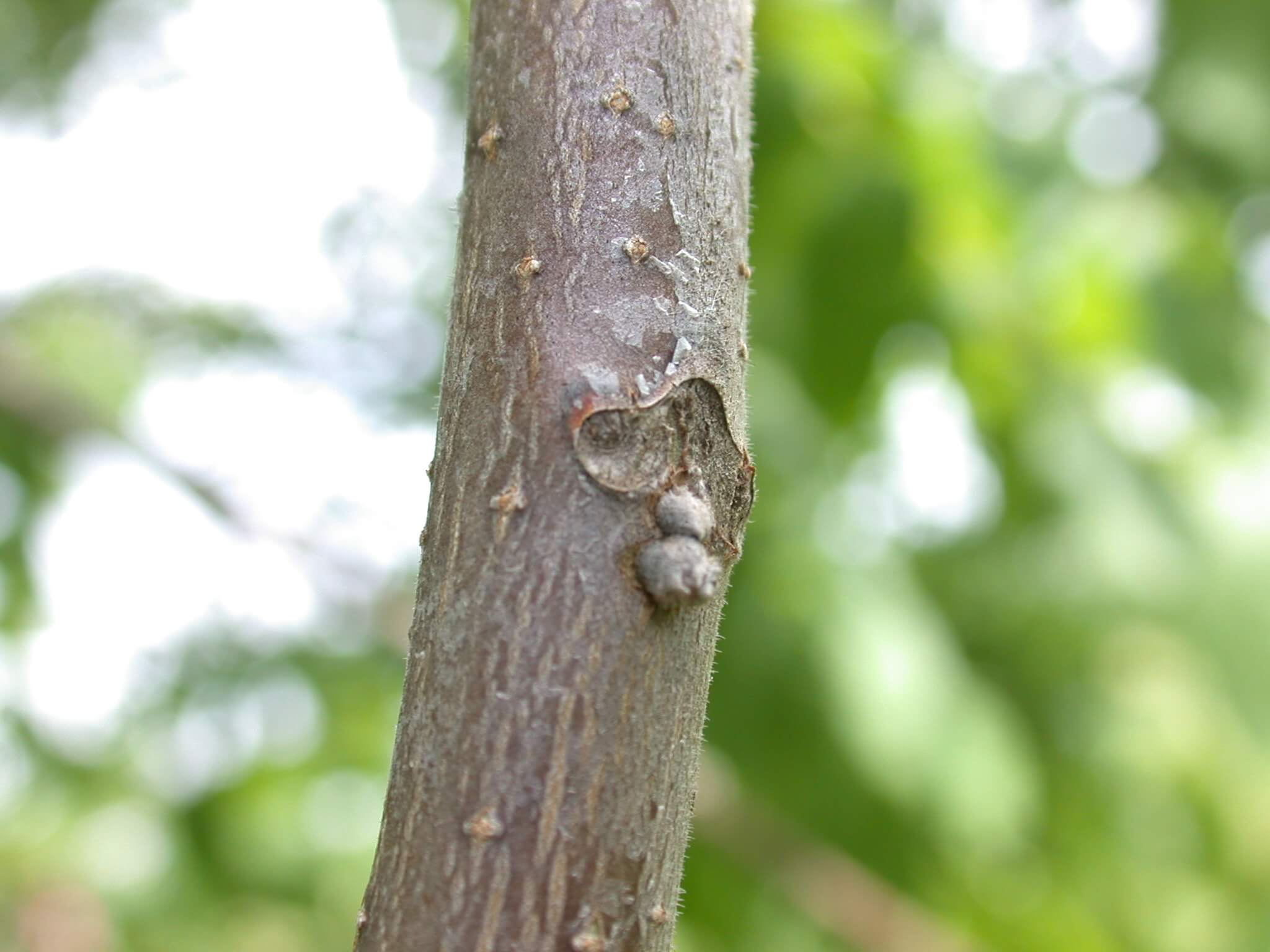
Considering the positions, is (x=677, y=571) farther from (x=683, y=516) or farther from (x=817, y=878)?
(x=817, y=878)

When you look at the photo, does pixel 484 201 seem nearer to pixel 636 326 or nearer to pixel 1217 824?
pixel 636 326

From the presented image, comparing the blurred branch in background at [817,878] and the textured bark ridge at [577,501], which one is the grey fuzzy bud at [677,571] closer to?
the textured bark ridge at [577,501]

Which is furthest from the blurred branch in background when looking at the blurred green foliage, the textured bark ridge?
the textured bark ridge

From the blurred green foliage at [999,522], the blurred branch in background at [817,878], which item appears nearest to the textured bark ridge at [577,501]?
the blurred green foliage at [999,522]

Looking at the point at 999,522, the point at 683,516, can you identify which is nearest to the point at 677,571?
the point at 683,516

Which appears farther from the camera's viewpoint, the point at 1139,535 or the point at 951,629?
the point at 951,629

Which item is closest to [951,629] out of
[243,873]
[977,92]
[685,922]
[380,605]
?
[685,922]
